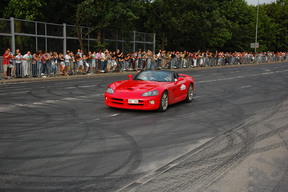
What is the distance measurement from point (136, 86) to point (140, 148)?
458 centimetres

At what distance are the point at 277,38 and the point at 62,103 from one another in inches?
3326

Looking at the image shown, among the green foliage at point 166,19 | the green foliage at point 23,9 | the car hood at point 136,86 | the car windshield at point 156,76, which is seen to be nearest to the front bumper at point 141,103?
the car hood at point 136,86

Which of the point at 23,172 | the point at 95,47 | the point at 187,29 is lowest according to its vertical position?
the point at 23,172

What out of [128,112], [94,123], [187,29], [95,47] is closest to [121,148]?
[94,123]

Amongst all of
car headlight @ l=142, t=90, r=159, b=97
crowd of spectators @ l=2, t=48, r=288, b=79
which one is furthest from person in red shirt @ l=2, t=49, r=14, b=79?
car headlight @ l=142, t=90, r=159, b=97

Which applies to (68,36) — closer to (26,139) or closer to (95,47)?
(95,47)

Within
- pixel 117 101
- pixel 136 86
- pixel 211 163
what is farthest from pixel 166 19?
pixel 211 163

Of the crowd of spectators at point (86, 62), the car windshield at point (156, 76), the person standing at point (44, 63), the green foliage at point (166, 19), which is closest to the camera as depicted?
the car windshield at point (156, 76)

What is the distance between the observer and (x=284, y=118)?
405 inches

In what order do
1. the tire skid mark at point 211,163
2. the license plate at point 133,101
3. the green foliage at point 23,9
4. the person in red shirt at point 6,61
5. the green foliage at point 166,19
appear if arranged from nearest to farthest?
the tire skid mark at point 211,163
the license plate at point 133,101
the person in red shirt at point 6,61
the green foliage at point 23,9
the green foliage at point 166,19

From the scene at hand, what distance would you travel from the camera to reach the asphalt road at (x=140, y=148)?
5.06 meters

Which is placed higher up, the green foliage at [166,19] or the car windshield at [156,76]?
the green foliage at [166,19]

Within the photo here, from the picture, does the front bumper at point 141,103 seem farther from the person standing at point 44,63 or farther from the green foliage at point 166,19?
the green foliage at point 166,19

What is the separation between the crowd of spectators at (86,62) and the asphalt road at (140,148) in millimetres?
11114
